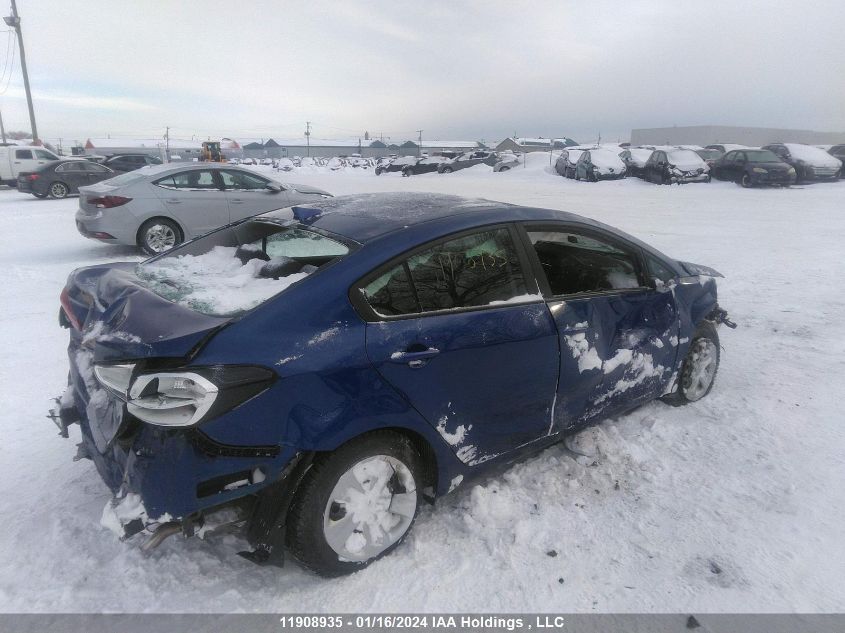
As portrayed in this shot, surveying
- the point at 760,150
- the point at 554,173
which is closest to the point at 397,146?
the point at 554,173

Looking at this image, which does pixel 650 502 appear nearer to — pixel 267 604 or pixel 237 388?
pixel 267 604

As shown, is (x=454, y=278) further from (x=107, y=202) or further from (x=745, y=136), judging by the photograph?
(x=745, y=136)

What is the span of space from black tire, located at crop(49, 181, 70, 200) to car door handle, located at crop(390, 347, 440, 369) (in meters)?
20.6

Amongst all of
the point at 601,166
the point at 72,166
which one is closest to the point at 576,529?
the point at 72,166

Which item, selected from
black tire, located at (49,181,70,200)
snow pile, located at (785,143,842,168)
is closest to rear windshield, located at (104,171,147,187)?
black tire, located at (49,181,70,200)

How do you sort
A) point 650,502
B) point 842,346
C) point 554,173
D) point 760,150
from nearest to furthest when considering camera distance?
1. point 650,502
2. point 842,346
3. point 760,150
4. point 554,173

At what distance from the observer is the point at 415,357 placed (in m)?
2.33

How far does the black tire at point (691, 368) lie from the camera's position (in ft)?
12.5

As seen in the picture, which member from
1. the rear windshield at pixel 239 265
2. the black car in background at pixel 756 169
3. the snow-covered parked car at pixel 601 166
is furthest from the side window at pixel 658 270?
the snow-covered parked car at pixel 601 166

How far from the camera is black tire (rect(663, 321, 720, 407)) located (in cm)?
382

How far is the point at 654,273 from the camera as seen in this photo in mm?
3492

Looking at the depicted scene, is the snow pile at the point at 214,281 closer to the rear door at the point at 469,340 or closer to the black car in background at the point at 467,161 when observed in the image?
the rear door at the point at 469,340

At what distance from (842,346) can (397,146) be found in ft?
303

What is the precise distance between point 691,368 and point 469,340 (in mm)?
2137
